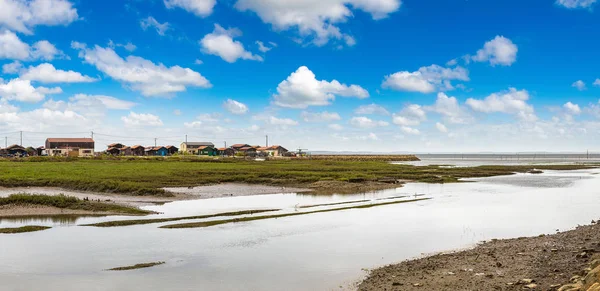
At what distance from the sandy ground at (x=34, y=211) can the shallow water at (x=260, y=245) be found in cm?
227

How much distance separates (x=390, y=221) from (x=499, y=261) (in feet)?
38.9

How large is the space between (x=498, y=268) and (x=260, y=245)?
1024 centimetres

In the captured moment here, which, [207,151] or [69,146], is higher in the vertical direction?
[69,146]

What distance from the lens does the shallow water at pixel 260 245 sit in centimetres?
1529

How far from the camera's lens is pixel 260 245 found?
20656mm

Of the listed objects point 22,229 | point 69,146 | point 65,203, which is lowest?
point 22,229

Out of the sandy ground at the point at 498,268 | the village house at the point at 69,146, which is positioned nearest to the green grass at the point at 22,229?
the sandy ground at the point at 498,268

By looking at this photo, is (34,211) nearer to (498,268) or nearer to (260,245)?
(260,245)

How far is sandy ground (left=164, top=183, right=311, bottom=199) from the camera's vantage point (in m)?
42.2

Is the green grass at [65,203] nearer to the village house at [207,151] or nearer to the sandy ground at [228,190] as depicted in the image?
the sandy ground at [228,190]

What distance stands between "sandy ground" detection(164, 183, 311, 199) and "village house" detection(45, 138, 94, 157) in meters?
101

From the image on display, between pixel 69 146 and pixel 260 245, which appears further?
pixel 69 146

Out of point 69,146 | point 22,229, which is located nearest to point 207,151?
point 69,146

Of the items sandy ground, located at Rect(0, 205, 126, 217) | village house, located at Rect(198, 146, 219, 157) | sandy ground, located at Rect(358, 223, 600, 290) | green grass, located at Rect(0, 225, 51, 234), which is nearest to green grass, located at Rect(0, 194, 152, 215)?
sandy ground, located at Rect(0, 205, 126, 217)
